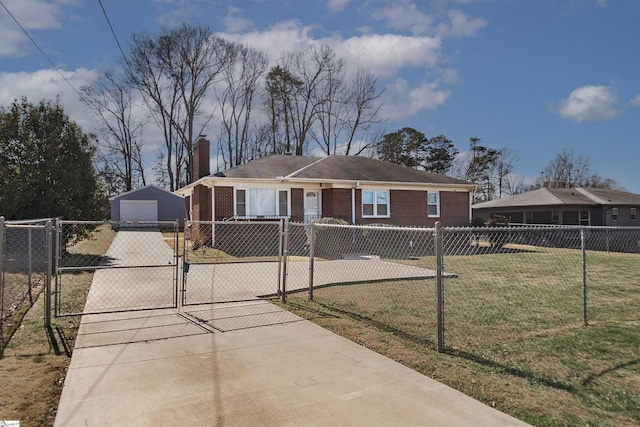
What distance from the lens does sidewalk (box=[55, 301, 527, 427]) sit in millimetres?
3396

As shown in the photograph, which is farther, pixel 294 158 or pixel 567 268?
pixel 294 158

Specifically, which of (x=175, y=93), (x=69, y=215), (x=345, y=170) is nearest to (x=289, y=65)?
(x=175, y=93)

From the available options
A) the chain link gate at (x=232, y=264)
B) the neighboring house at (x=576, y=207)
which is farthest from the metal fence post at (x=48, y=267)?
the neighboring house at (x=576, y=207)

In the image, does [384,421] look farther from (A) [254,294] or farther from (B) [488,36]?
(B) [488,36]

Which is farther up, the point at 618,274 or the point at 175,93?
the point at 175,93

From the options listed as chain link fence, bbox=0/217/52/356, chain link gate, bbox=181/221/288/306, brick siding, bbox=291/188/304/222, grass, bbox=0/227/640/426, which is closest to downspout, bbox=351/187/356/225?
brick siding, bbox=291/188/304/222

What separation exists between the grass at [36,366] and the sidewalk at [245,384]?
0.50 ft

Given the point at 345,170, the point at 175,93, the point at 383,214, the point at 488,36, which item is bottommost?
the point at 383,214

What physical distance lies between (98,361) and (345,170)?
17.5 meters

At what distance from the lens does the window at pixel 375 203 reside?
20.6 meters

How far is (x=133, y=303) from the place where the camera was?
7.71m

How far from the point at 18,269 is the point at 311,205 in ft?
44.7

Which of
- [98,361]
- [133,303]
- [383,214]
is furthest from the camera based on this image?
[383,214]

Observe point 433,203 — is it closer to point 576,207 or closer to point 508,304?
point 576,207
